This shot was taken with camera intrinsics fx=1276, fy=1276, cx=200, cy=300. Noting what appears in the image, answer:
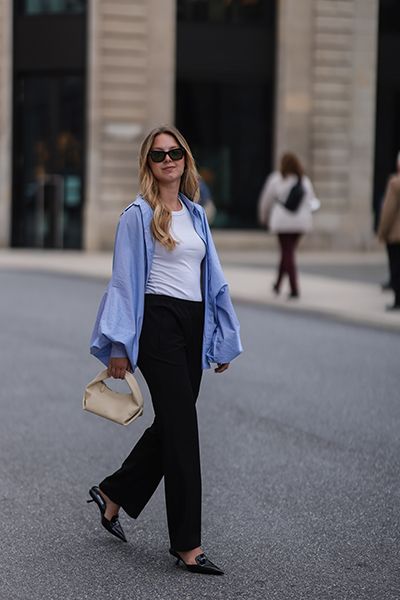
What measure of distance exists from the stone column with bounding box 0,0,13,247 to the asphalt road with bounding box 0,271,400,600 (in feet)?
53.6

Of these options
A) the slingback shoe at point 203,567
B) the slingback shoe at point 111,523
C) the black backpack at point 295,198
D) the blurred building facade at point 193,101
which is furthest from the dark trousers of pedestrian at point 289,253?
the blurred building facade at point 193,101

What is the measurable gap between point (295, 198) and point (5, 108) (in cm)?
1355

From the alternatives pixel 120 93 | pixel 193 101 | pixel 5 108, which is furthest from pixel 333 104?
pixel 5 108

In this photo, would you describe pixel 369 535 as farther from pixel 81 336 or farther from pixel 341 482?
pixel 81 336

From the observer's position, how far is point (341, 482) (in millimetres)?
6914

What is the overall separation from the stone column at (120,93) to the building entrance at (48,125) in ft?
1.81

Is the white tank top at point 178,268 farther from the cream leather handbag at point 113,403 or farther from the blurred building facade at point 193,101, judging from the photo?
the blurred building facade at point 193,101

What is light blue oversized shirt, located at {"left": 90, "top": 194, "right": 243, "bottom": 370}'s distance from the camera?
203 inches

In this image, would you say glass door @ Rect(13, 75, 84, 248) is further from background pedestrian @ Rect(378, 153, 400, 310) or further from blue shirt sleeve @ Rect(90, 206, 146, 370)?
blue shirt sleeve @ Rect(90, 206, 146, 370)

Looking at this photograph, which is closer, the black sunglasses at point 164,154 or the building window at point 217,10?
the black sunglasses at point 164,154

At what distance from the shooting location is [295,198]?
16.4 metres

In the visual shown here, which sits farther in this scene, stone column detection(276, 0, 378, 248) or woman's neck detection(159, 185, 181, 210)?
stone column detection(276, 0, 378, 248)

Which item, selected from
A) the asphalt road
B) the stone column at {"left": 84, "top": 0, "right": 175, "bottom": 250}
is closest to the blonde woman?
the asphalt road

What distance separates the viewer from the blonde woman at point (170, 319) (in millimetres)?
5180
